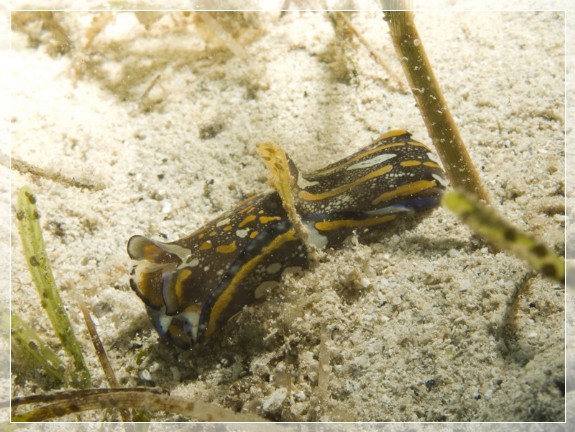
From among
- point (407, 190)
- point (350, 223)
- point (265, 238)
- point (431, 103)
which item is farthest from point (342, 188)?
point (431, 103)

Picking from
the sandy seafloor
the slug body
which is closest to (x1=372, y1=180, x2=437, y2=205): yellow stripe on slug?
the slug body

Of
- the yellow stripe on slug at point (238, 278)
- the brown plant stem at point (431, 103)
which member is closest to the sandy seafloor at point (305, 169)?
the yellow stripe on slug at point (238, 278)

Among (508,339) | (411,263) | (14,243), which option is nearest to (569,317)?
(508,339)

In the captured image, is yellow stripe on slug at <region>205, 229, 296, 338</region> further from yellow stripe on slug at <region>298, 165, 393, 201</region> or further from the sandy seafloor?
yellow stripe on slug at <region>298, 165, 393, 201</region>

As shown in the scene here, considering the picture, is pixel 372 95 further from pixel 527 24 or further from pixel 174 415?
pixel 174 415

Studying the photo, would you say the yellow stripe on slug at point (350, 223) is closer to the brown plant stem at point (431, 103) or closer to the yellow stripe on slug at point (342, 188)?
the yellow stripe on slug at point (342, 188)

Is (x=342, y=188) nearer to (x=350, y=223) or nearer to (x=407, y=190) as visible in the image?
(x=350, y=223)
